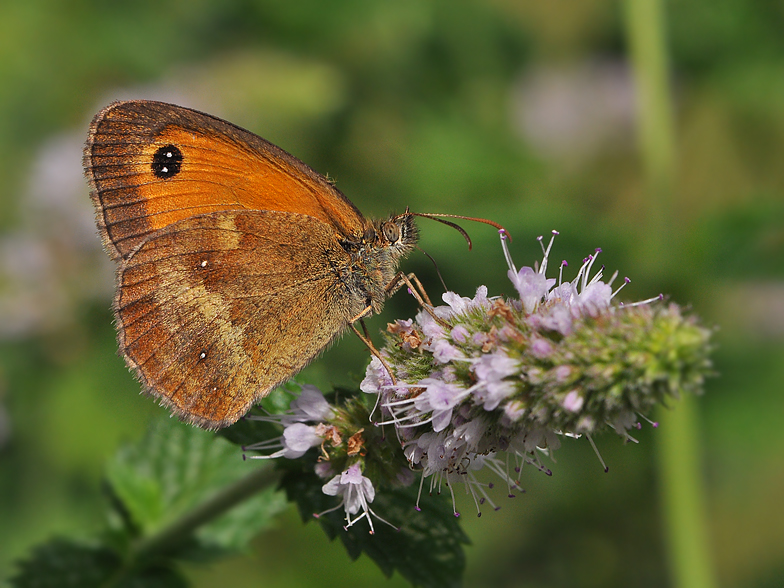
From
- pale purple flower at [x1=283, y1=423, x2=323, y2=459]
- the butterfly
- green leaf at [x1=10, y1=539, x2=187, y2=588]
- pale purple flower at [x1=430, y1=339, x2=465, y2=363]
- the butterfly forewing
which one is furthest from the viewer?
green leaf at [x1=10, y1=539, x2=187, y2=588]

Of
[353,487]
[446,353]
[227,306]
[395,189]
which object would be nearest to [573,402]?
[446,353]

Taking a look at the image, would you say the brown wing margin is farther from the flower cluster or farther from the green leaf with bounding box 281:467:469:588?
the green leaf with bounding box 281:467:469:588

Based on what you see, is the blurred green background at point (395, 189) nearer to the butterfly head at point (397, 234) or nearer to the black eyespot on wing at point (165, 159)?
the butterfly head at point (397, 234)

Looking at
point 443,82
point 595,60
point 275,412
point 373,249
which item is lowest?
point 275,412

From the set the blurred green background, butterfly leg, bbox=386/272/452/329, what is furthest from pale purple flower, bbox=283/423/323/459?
the blurred green background

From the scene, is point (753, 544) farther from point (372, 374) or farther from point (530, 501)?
point (372, 374)

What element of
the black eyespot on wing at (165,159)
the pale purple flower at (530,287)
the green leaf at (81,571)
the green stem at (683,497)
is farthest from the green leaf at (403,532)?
the green stem at (683,497)

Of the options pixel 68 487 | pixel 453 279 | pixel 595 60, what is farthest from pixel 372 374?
pixel 595 60
